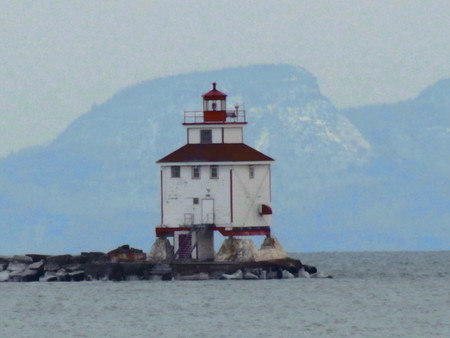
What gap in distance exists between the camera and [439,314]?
61062 mm

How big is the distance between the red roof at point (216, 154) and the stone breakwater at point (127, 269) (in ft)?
14.4

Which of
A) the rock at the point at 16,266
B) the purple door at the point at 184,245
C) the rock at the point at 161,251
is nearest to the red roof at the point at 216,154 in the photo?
the purple door at the point at 184,245

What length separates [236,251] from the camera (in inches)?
2960

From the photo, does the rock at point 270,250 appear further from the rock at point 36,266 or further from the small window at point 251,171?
the rock at point 36,266

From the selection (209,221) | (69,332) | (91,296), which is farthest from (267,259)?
(69,332)

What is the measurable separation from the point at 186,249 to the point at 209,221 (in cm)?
229

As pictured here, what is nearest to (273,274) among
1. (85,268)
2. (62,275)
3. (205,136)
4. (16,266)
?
(205,136)

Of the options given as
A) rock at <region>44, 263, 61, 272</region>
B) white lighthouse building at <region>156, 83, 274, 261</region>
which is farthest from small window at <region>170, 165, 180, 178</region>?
rock at <region>44, 263, 61, 272</region>

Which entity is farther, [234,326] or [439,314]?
[439,314]

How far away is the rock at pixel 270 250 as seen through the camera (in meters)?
76.6

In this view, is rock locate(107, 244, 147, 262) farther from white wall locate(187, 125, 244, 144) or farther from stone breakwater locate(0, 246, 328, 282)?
white wall locate(187, 125, 244, 144)

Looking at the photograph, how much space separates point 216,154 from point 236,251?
13.9 feet

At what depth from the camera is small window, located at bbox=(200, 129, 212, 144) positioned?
252ft

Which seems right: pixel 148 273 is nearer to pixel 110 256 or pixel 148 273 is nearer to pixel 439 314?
pixel 110 256
